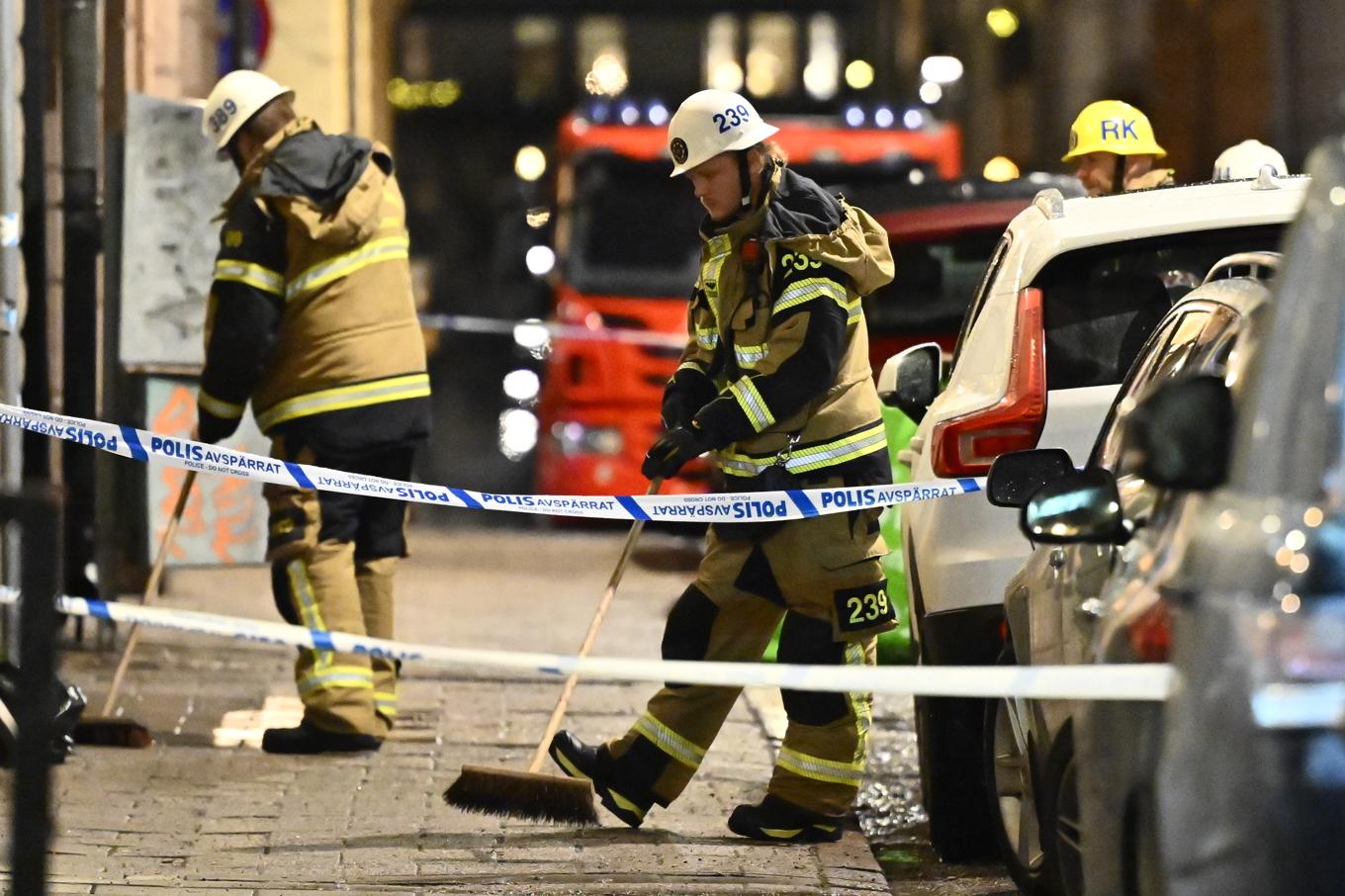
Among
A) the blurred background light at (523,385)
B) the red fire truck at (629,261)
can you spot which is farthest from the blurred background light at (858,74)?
the red fire truck at (629,261)

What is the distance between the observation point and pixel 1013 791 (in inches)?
225

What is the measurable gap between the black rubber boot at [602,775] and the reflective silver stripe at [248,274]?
1809 millimetres

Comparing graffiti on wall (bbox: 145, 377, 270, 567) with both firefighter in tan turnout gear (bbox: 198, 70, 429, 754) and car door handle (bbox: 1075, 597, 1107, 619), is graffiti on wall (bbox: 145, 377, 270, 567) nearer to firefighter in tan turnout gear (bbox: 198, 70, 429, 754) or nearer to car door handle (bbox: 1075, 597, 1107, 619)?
firefighter in tan turnout gear (bbox: 198, 70, 429, 754)

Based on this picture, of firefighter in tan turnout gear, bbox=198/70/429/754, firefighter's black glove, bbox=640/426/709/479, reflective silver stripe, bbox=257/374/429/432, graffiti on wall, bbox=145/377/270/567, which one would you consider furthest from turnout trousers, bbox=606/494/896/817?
graffiti on wall, bbox=145/377/270/567

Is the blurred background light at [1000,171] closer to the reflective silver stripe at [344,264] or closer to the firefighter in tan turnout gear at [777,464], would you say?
the reflective silver stripe at [344,264]

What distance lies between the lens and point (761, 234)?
6.31 m

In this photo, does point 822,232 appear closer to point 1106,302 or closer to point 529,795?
point 1106,302

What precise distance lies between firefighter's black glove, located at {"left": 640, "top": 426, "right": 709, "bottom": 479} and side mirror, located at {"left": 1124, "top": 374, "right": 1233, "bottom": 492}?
9.26 ft

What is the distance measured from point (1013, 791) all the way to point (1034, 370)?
41.4 inches

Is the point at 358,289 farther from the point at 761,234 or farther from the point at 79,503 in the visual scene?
the point at 79,503

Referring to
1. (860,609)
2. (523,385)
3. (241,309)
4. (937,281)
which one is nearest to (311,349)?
(241,309)

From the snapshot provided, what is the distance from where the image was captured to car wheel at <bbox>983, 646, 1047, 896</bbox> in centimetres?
525

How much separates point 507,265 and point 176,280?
5.89 meters

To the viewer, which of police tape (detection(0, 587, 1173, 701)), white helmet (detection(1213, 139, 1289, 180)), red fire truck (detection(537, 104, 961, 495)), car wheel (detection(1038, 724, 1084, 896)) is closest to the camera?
police tape (detection(0, 587, 1173, 701))
